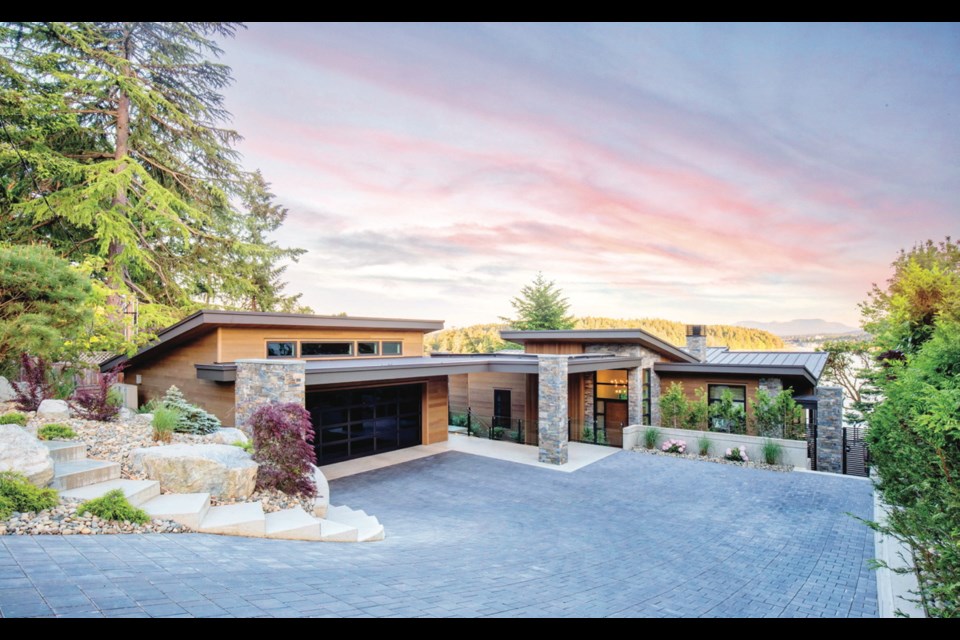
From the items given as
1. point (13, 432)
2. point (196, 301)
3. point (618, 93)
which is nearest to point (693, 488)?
point (618, 93)

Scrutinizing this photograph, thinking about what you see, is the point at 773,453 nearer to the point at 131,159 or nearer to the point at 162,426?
the point at 162,426

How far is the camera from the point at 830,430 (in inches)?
472

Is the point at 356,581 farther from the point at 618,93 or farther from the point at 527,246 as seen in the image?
the point at 527,246

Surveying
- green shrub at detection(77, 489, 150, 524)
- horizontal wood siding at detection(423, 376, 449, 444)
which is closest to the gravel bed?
horizontal wood siding at detection(423, 376, 449, 444)

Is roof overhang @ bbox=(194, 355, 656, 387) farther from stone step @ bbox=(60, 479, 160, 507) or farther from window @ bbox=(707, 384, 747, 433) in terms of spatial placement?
stone step @ bbox=(60, 479, 160, 507)

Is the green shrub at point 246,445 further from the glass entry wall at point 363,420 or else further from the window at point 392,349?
the window at point 392,349

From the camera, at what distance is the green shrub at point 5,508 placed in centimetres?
444

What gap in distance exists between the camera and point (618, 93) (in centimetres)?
671

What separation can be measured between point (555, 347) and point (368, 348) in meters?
6.91

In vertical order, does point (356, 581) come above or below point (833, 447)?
above

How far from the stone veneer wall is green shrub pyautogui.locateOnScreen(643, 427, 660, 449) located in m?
1.09

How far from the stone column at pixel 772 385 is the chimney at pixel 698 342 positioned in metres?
2.47

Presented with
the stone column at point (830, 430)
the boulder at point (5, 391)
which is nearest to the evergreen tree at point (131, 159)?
the boulder at point (5, 391)

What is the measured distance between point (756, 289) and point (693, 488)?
39.9 ft
